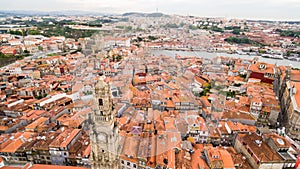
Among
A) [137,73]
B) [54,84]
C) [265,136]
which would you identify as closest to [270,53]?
[265,136]

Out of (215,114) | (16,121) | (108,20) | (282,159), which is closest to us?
(108,20)

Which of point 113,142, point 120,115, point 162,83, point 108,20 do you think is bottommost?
point 113,142

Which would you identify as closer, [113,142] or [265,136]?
[113,142]

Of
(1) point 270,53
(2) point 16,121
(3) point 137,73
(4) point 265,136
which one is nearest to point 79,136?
(2) point 16,121

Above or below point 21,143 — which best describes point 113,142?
above

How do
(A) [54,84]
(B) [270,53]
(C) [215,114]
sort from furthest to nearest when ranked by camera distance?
1. (B) [270,53]
2. (A) [54,84]
3. (C) [215,114]

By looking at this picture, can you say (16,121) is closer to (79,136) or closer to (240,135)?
(79,136)

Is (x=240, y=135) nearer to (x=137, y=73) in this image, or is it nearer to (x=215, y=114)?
(x=215, y=114)
